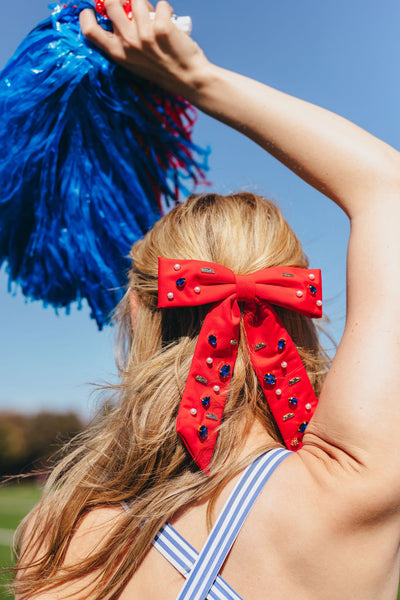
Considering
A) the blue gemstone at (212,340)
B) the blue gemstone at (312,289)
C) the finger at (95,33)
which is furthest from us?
the finger at (95,33)

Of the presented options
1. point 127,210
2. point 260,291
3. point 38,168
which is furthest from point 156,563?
point 38,168

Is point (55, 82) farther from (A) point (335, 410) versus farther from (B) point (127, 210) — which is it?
(A) point (335, 410)

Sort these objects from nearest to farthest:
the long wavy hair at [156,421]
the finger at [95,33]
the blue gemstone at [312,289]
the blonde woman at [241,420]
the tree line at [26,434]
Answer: the blonde woman at [241,420] < the long wavy hair at [156,421] < the blue gemstone at [312,289] < the finger at [95,33] < the tree line at [26,434]

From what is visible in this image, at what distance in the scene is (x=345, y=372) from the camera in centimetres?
105

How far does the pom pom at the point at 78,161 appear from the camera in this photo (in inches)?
64.4

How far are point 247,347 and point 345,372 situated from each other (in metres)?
0.37

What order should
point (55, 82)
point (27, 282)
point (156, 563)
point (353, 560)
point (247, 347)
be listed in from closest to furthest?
point (353, 560), point (156, 563), point (247, 347), point (55, 82), point (27, 282)

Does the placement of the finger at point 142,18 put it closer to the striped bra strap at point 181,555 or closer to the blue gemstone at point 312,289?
the blue gemstone at point 312,289

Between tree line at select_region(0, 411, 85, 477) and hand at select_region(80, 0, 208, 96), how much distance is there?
761 inches

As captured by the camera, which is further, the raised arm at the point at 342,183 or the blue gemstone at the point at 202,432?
the blue gemstone at the point at 202,432

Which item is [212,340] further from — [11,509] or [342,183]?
[11,509]

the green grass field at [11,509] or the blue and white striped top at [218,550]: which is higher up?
the blue and white striped top at [218,550]

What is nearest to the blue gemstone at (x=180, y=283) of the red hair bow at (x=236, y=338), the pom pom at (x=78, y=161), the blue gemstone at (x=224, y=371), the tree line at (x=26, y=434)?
the red hair bow at (x=236, y=338)

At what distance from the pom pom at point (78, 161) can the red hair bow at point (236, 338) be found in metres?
0.61
